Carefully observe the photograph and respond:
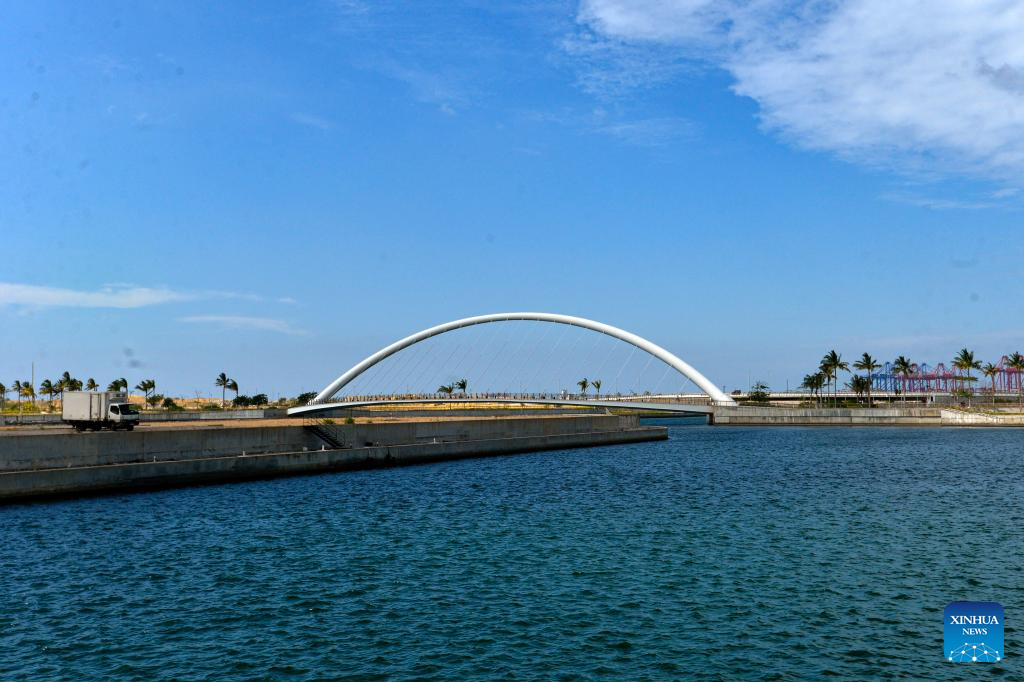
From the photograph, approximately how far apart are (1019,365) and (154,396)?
19516 cm

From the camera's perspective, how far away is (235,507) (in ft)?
115

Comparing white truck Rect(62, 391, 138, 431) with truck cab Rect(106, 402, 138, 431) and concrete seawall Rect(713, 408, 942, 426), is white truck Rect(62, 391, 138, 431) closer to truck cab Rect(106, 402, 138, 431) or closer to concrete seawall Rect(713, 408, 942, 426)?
truck cab Rect(106, 402, 138, 431)

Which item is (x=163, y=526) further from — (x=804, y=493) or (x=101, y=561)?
(x=804, y=493)

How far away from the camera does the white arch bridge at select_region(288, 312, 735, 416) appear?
126 meters

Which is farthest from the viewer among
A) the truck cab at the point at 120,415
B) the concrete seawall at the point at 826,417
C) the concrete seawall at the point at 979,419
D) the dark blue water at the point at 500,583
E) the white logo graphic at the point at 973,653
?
the concrete seawall at the point at 826,417

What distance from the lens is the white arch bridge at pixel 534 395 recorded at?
12644 centimetres

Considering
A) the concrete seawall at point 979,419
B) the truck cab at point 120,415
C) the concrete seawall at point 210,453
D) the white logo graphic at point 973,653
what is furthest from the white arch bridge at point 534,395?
the white logo graphic at point 973,653

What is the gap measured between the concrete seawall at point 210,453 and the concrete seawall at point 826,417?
7619 cm

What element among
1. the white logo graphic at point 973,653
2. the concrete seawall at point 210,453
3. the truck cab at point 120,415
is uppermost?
the truck cab at point 120,415

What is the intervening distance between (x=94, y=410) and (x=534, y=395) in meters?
91.8

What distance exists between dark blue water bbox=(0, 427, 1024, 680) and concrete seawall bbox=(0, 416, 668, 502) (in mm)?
1888

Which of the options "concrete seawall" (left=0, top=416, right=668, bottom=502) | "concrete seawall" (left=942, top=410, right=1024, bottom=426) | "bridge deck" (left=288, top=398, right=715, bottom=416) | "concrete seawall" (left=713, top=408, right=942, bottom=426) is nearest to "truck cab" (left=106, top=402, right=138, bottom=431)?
"concrete seawall" (left=0, top=416, right=668, bottom=502)

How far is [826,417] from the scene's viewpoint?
13775 centimetres

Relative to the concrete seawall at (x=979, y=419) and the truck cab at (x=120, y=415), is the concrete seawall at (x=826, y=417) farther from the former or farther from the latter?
the truck cab at (x=120, y=415)
